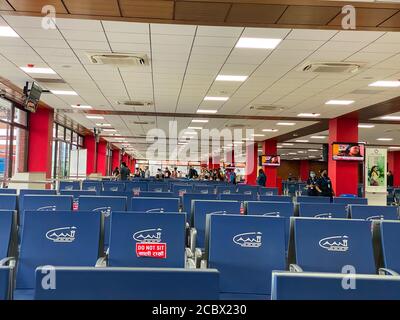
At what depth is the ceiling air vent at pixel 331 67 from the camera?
7250 millimetres

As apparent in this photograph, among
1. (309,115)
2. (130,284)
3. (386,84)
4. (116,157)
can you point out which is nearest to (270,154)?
(309,115)

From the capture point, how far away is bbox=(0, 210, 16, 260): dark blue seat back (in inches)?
124

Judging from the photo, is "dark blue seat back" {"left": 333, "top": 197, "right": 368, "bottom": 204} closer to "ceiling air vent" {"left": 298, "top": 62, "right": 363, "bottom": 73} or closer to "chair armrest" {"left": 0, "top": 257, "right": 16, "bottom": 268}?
"ceiling air vent" {"left": 298, "top": 62, "right": 363, "bottom": 73}

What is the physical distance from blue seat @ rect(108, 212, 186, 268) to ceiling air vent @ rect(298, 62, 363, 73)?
16.8 feet

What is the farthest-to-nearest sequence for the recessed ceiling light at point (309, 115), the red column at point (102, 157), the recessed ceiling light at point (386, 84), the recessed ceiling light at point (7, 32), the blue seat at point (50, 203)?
the red column at point (102, 157)
the recessed ceiling light at point (309, 115)
the recessed ceiling light at point (386, 84)
the recessed ceiling light at point (7, 32)
the blue seat at point (50, 203)

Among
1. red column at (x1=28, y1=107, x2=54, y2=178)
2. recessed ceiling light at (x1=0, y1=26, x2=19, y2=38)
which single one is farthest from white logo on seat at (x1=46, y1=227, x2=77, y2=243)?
red column at (x1=28, y1=107, x2=54, y2=178)

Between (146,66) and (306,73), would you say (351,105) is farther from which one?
(146,66)

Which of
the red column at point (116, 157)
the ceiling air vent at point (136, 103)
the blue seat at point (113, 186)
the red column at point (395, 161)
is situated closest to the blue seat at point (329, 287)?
the blue seat at point (113, 186)

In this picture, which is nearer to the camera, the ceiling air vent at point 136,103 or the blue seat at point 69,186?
the blue seat at point 69,186

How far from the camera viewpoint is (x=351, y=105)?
11430 mm

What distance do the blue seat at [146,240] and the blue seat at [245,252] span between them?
24cm

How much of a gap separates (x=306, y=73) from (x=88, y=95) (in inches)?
240

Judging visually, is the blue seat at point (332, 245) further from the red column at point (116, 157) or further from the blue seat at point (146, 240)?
the red column at point (116, 157)

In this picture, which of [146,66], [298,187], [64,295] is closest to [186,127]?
[298,187]
